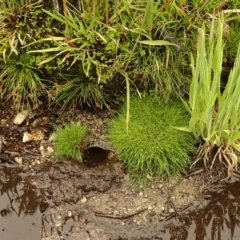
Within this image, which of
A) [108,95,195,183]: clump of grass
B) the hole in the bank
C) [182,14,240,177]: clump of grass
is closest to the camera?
[182,14,240,177]: clump of grass

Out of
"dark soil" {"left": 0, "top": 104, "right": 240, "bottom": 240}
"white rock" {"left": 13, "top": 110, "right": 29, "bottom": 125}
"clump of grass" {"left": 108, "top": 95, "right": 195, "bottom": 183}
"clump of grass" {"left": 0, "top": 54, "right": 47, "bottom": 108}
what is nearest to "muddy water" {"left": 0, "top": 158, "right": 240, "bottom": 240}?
"dark soil" {"left": 0, "top": 104, "right": 240, "bottom": 240}

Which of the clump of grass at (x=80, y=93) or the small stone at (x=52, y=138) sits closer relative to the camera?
the clump of grass at (x=80, y=93)

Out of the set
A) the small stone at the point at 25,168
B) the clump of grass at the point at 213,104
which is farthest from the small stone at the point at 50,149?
the clump of grass at the point at 213,104

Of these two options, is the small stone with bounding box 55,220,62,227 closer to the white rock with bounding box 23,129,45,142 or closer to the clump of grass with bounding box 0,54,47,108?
the white rock with bounding box 23,129,45,142

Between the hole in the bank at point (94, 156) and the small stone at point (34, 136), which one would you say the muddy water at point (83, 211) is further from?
the small stone at point (34, 136)

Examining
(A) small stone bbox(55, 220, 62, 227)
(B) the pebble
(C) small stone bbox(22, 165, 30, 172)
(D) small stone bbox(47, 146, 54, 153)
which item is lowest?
(A) small stone bbox(55, 220, 62, 227)

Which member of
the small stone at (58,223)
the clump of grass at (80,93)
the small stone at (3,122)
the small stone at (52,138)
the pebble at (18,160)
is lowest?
the small stone at (58,223)

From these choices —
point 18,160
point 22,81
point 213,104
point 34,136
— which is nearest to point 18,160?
point 18,160
